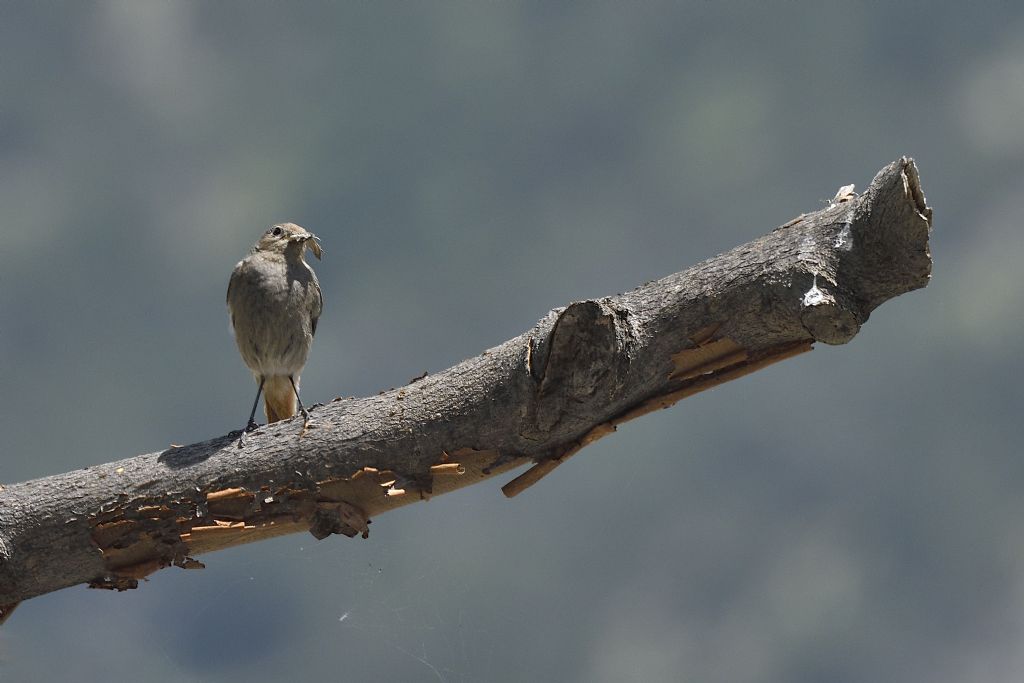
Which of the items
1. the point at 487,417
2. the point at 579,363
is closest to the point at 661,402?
the point at 579,363

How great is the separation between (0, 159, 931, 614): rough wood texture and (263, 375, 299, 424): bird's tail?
1988 mm

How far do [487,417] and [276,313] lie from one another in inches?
102

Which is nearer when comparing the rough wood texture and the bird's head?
the rough wood texture

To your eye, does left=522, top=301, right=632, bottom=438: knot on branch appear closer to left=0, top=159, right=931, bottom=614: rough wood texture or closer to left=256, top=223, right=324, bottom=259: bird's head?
left=0, top=159, right=931, bottom=614: rough wood texture

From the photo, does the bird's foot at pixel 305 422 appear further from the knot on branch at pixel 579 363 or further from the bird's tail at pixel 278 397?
the bird's tail at pixel 278 397

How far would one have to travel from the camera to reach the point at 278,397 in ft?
19.6

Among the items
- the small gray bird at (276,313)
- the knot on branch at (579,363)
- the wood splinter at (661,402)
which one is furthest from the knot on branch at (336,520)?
the small gray bird at (276,313)

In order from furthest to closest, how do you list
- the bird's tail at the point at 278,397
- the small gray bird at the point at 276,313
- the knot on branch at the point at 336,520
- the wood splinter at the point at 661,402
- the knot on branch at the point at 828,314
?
the bird's tail at the point at 278,397 → the small gray bird at the point at 276,313 → the knot on branch at the point at 336,520 → the wood splinter at the point at 661,402 → the knot on branch at the point at 828,314

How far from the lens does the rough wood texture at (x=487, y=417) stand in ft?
11.0

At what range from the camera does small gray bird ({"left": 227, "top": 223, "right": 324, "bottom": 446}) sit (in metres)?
5.82

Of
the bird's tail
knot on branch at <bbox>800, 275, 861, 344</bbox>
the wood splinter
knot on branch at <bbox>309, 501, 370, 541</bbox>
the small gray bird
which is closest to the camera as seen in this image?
knot on branch at <bbox>800, 275, 861, 344</bbox>

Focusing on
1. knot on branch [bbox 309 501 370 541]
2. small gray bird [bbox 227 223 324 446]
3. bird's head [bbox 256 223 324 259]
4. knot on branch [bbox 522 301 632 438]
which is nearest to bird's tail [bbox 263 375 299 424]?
small gray bird [bbox 227 223 324 446]

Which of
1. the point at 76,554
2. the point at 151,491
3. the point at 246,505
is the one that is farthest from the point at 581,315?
the point at 76,554

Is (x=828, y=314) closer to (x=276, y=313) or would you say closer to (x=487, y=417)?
(x=487, y=417)
